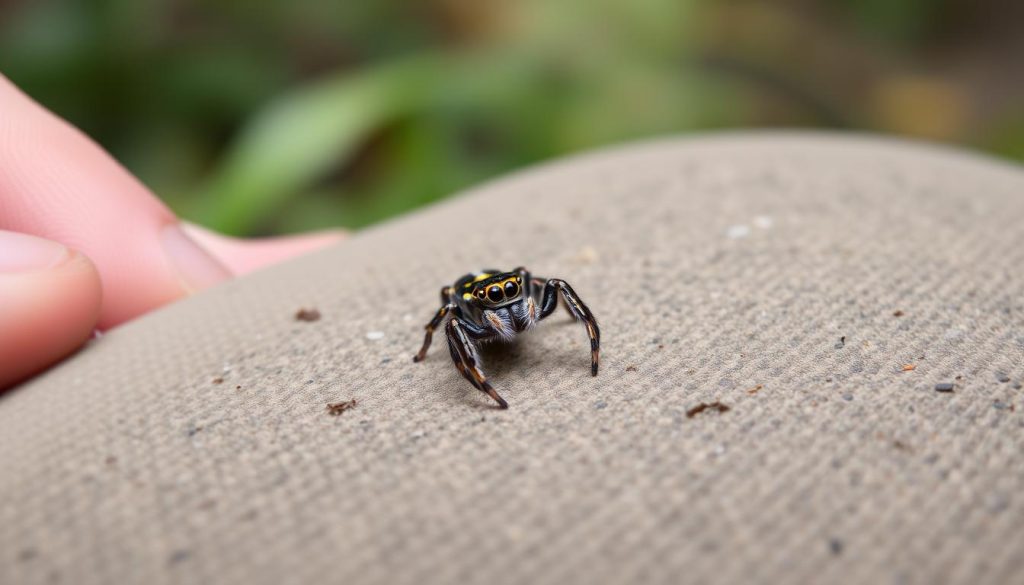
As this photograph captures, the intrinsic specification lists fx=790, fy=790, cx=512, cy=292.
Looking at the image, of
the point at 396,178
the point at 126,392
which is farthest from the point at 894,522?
the point at 396,178

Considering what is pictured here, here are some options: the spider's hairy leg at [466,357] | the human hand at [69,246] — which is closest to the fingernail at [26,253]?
the human hand at [69,246]

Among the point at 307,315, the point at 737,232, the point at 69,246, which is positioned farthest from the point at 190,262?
the point at 737,232

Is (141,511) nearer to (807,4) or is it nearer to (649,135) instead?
(649,135)

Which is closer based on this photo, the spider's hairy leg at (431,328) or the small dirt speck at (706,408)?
the small dirt speck at (706,408)

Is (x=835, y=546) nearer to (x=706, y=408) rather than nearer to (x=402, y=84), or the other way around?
(x=706, y=408)

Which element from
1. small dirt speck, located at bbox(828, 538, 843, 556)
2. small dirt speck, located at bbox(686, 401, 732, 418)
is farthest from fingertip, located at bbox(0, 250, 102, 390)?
small dirt speck, located at bbox(828, 538, 843, 556)

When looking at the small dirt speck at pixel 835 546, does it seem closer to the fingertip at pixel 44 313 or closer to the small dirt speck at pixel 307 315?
the small dirt speck at pixel 307 315
